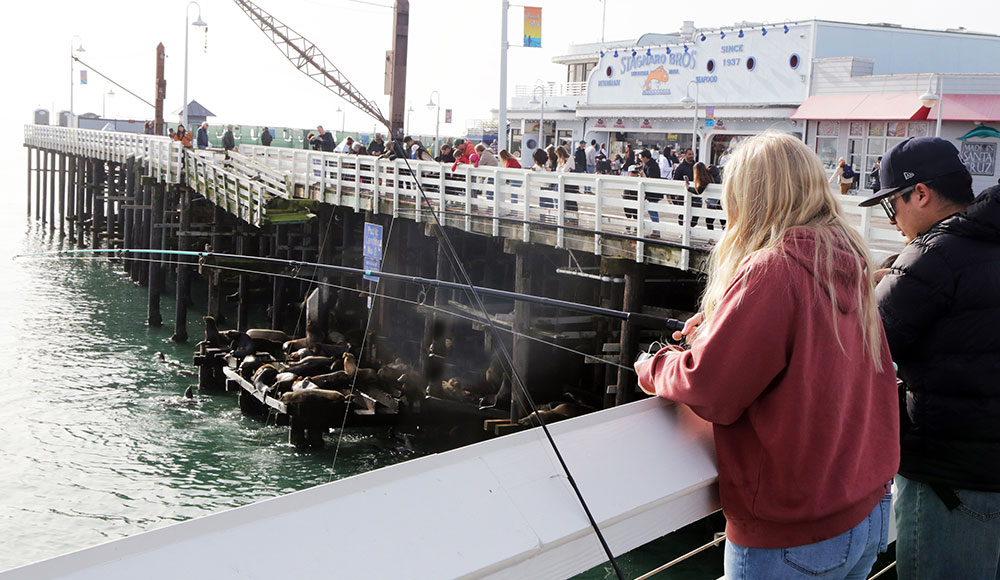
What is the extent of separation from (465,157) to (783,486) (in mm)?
18659

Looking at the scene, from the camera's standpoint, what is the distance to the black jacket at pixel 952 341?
8.34 ft

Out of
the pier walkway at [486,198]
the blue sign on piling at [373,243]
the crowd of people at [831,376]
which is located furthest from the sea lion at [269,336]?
the crowd of people at [831,376]

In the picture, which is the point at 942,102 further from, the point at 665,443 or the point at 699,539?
the point at 665,443

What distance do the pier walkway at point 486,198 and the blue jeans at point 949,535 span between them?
221cm

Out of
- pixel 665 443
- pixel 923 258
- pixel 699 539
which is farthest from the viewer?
pixel 699 539

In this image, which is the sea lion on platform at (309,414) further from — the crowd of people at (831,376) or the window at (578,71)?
the window at (578,71)

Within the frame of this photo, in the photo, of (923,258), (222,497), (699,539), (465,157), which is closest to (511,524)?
(923,258)

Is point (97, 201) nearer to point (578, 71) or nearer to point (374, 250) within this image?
point (578, 71)

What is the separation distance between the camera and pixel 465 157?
20406mm

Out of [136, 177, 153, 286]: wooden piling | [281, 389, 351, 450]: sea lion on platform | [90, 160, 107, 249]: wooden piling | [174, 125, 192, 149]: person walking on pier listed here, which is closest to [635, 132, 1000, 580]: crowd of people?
[281, 389, 351, 450]: sea lion on platform

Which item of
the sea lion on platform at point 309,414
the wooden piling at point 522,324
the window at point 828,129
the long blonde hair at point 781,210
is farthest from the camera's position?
the window at point 828,129

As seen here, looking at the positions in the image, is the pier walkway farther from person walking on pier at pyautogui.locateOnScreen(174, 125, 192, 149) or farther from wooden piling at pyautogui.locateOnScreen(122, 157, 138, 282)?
person walking on pier at pyautogui.locateOnScreen(174, 125, 192, 149)

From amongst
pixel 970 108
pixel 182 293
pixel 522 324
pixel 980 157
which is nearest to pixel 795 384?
pixel 522 324

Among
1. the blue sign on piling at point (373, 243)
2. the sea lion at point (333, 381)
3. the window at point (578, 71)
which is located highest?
the window at point (578, 71)
